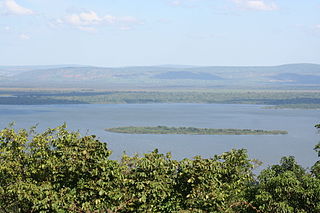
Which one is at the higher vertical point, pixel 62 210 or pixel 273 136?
pixel 62 210

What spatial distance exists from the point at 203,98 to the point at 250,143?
6762 cm

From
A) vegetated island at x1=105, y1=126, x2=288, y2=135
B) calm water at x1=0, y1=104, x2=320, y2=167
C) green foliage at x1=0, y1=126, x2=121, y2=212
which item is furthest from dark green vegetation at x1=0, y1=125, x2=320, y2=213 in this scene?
vegetated island at x1=105, y1=126, x2=288, y2=135

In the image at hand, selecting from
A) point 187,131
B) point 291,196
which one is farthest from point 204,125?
point 291,196

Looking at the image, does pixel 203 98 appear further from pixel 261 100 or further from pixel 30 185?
pixel 30 185

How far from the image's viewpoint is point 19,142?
934cm

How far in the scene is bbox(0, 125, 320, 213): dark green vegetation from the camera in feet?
27.6

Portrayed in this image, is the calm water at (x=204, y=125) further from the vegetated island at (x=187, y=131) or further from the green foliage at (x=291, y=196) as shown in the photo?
the green foliage at (x=291, y=196)

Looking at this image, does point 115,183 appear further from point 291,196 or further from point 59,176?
point 291,196

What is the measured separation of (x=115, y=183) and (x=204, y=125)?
5428 cm

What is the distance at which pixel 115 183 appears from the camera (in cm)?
869

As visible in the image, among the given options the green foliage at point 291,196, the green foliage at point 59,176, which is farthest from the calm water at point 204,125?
the green foliage at point 291,196

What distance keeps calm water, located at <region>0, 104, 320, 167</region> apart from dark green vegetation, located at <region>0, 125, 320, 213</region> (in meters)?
17.6

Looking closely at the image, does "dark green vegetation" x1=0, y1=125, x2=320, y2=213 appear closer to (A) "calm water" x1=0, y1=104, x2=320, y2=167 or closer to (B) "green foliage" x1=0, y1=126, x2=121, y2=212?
(B) "green foliage" x1=0, y1=126, x2=121, y2=212

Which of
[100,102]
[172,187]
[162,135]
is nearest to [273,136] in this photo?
[162,135]
